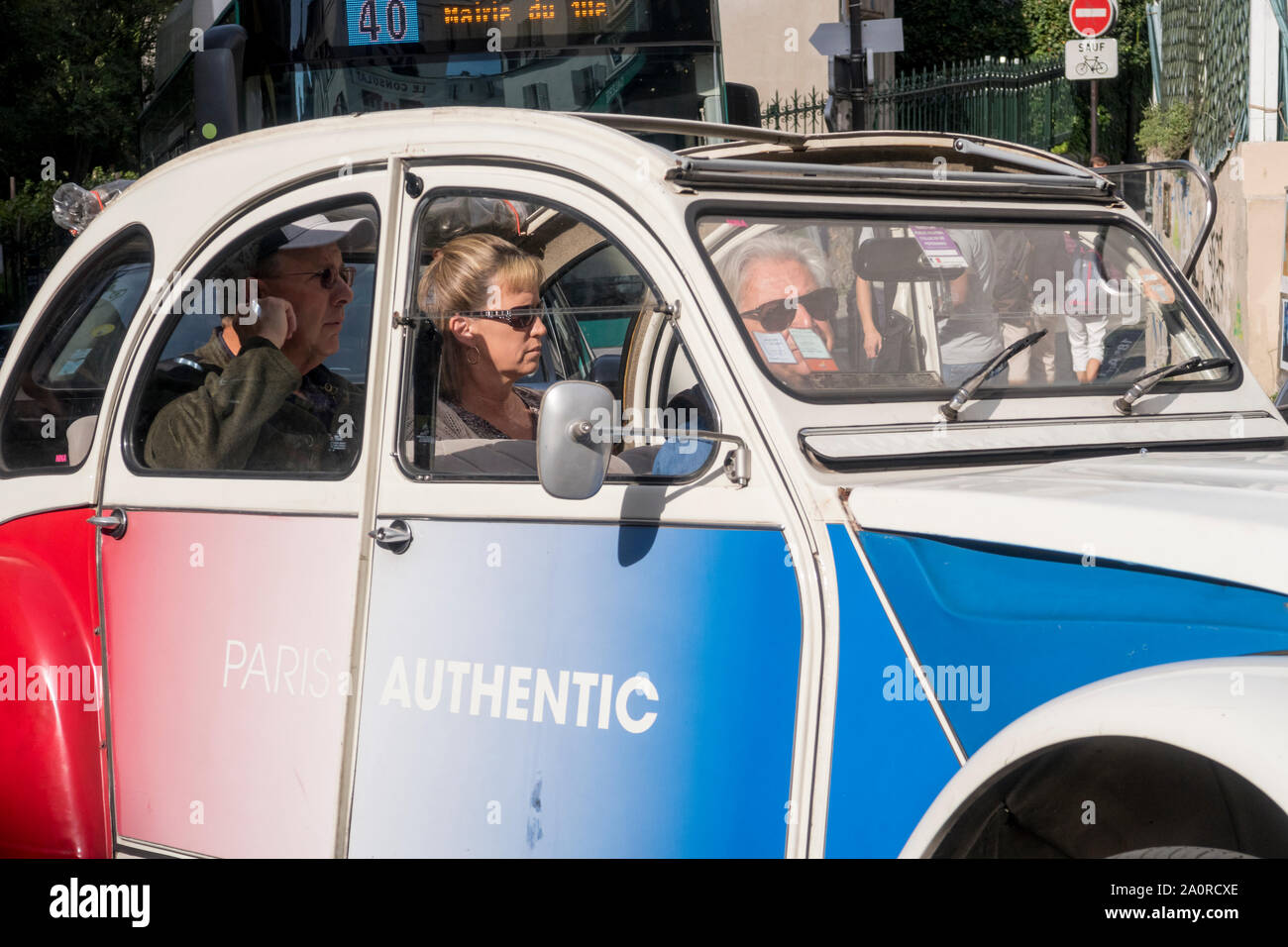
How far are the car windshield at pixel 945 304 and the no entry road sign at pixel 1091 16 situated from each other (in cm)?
1037

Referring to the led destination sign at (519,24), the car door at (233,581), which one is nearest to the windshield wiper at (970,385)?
the car door at (233,581)

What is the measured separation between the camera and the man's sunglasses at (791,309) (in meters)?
2.92

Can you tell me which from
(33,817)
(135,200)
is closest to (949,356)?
(135,200)

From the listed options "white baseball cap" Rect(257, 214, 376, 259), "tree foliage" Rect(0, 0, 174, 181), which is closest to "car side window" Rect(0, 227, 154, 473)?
"white baseball cap" Rect(257, 214, 376, 259)

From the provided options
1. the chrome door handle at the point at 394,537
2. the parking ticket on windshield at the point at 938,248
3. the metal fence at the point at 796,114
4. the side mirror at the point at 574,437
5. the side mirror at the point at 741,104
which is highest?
the metal fence at the point at 796,114

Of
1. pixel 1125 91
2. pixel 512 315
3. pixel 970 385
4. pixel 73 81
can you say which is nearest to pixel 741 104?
pixel 512 315

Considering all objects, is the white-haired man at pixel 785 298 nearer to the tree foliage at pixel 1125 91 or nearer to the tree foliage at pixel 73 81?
the tree foliage at pixel 1125 91

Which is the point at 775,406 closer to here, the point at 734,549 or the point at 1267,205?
the point at 734,549

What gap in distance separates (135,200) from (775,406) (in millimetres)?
1983

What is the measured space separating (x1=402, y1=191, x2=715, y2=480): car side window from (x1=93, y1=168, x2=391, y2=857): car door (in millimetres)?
123

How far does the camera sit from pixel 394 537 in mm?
2986

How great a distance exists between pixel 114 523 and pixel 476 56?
642 cm

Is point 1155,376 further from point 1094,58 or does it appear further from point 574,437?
point 1094,58

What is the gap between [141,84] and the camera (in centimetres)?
3319
